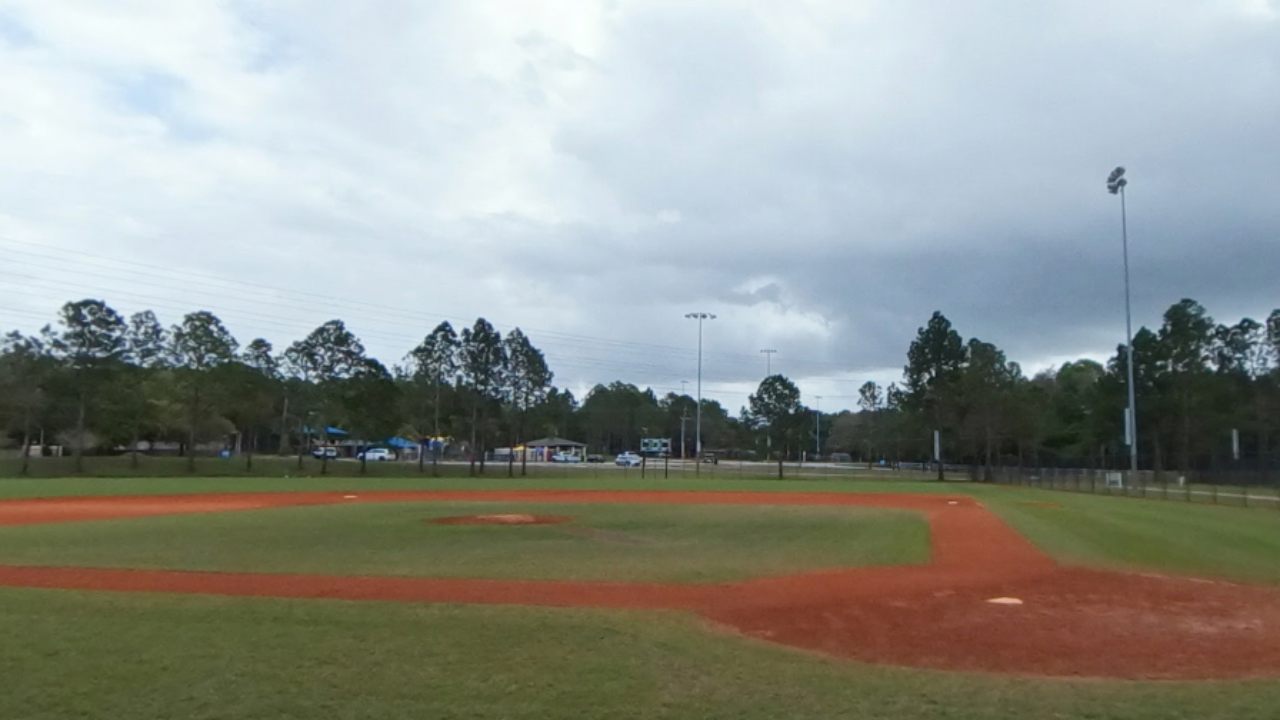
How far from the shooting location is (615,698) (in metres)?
8.62

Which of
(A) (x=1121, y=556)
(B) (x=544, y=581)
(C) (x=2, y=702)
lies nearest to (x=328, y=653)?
(C) (x=2, y=702)

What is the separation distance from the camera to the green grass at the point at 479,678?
8234 millimetres

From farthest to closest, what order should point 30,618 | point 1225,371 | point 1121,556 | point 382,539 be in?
point 1225,371, point 382,539, point 1121,556, point 30,618

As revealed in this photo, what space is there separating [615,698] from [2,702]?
5.37 m

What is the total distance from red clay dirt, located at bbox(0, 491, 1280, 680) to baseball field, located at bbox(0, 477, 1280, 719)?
0.07m

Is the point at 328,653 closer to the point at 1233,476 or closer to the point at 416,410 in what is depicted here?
the point at 1233,476

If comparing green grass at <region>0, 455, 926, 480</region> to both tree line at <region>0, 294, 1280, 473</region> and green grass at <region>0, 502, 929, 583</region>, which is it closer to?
tree line at <region>0, 294, 1280, 473</region>

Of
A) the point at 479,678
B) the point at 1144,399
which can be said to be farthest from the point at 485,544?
the point at 1144,399

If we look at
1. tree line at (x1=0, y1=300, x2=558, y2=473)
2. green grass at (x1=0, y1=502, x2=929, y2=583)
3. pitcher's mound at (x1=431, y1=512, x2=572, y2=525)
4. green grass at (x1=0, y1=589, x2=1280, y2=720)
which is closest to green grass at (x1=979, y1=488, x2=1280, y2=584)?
green grass at (x1=0, y1=502, x2=929, y2=583)

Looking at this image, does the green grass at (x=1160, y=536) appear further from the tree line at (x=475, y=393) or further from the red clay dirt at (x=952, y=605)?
the tree line at (x=475, y=393)

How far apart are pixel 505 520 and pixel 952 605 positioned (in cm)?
1791

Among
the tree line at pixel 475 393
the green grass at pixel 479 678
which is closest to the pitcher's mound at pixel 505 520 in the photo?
the green grass at pixel 479 678

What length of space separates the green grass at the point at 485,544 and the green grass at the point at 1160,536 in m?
3.86

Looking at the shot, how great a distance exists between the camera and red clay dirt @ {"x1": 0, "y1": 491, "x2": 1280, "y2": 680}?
11.2 meters
